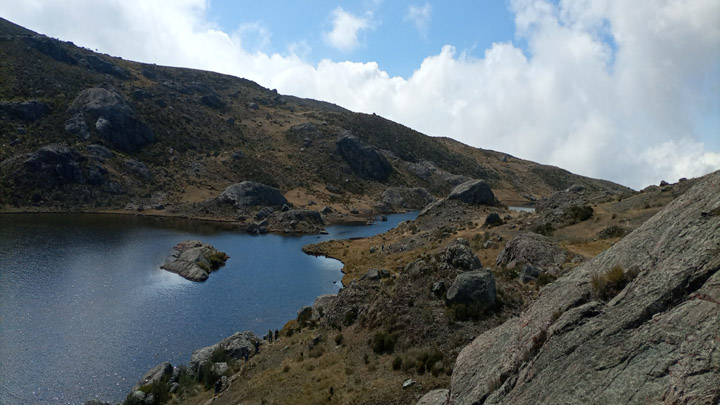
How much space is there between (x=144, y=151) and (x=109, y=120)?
14.4 m

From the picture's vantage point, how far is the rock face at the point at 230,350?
3566 cm

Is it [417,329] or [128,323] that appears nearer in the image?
[417,329]

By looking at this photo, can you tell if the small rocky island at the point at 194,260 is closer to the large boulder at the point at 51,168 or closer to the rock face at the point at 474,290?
the rock face at the point at 474,290

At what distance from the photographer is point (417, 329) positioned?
2711 centimetres

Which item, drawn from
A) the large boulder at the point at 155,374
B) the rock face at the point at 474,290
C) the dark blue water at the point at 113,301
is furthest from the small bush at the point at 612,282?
the dark blue water at the point at 113,301

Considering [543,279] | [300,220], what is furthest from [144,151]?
[543,279]

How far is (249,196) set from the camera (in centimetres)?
12506

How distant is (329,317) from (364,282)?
580cm

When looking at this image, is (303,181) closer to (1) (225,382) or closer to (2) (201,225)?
(2) (201,225)

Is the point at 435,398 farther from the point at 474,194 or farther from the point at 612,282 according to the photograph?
the point at 474,194

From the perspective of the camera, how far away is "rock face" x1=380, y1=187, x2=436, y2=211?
162000mm

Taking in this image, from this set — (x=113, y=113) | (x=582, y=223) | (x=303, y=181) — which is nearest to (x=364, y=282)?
(x=582, y=223)

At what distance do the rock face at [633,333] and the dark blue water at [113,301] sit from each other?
34.3 metres

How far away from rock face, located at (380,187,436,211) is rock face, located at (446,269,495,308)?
12646 centimetres
